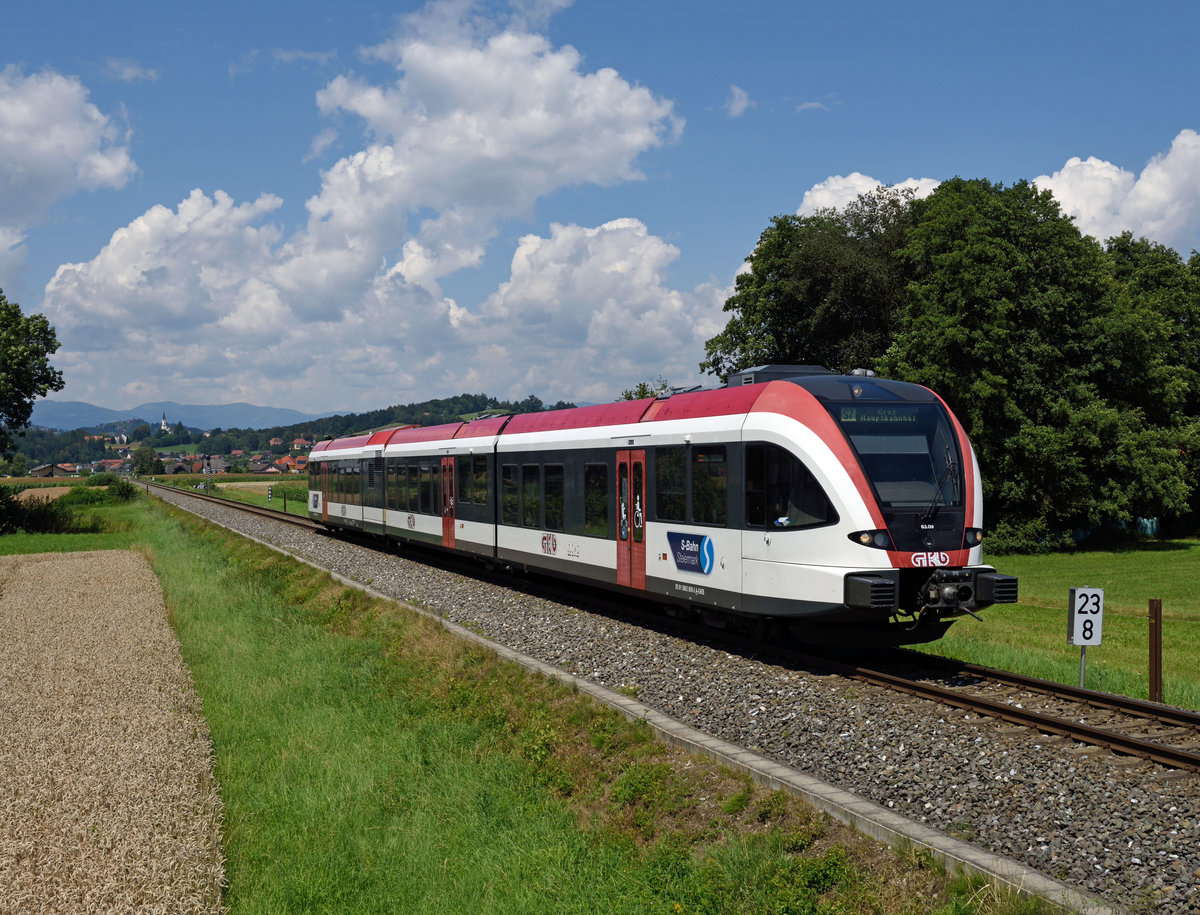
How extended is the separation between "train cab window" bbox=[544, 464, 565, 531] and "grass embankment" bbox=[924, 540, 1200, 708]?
6.78m

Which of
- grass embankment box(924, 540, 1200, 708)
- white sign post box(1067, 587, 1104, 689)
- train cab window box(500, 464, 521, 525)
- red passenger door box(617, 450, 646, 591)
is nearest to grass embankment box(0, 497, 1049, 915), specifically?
red passenger door box(617, 450, 646, 591)

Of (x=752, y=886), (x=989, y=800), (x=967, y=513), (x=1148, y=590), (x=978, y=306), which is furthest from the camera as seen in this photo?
(x=978, y=306)

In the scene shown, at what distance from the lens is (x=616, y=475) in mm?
15281

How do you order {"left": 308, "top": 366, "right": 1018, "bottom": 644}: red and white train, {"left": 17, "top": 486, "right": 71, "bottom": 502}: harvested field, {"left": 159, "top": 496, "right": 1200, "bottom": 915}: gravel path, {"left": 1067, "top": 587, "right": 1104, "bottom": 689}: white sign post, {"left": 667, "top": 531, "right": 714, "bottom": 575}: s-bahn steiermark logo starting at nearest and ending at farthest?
{"left": 159, "top": 496, "right": 1200, "bottom": 915}: gravel path → {"left": 1067, "top": 587, "right": 1104, "bottom": 689}: white sign post → {"left": 308, "top": 366, "right": 1018, "bottom": 644}: red and white train → {"left": 667, "top": 531, "right": 714, "bottom": 575}: s-bahn steiermark logo → {"left": 17, "top": 486, "right": 71, "bottom": 502}: harvested field

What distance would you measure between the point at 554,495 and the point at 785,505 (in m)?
6.87

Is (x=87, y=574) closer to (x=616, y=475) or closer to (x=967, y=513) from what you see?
(x=616, y=475)

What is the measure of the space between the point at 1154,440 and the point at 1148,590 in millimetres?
12354

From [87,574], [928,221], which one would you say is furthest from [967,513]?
[928,221]

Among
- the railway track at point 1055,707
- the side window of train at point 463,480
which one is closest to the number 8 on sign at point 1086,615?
the railway track at point 1055,707

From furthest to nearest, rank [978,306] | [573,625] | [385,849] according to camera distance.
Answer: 1. [978,306]
2. [573,625]
3. [385,849]

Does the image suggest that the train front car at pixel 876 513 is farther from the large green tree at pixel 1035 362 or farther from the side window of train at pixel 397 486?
the large green tree at pixel 1035 362

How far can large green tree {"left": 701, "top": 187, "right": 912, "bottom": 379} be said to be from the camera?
135 feet

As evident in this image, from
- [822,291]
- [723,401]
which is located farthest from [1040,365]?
[723,401]

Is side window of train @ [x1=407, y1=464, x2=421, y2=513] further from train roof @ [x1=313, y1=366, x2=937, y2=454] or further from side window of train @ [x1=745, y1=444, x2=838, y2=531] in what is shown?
side window of train @ [x1=745, y1=444, x2=838, y2=531]
